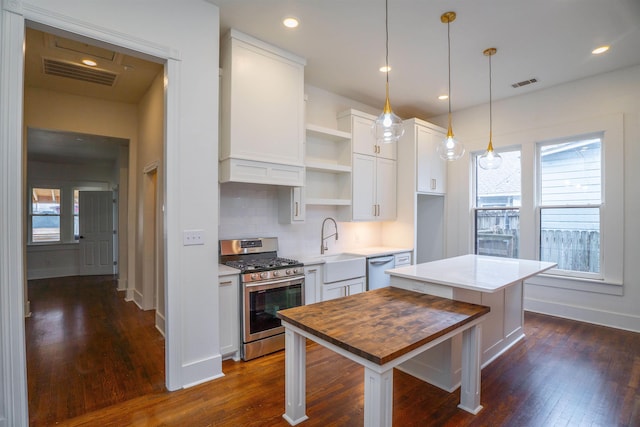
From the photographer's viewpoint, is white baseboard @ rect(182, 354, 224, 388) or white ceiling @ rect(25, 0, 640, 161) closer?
white baseboard @ rect(182, 354, 224, 388)

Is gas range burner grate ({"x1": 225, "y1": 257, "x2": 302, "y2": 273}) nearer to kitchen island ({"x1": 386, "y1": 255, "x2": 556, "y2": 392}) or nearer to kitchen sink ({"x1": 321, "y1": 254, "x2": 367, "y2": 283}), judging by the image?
kitchen sink ({"x1": 321, "y1": 254, "x2": 367, "y2": 283})

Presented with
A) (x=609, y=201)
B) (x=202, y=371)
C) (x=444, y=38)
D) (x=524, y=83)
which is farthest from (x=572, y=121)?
(x=202, y=371)

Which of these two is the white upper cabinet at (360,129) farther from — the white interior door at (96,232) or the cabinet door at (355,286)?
the white interior door at (96,232)

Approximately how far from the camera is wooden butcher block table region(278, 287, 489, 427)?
1.45 metres

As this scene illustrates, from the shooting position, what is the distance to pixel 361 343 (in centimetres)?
151

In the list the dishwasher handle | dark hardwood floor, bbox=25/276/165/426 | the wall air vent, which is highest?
the wall air vent

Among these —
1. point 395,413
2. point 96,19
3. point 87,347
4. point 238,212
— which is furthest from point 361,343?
point 87,347

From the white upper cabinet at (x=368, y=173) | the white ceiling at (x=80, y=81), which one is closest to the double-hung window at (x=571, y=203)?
the white upper cabinet at (x=368, y=173)

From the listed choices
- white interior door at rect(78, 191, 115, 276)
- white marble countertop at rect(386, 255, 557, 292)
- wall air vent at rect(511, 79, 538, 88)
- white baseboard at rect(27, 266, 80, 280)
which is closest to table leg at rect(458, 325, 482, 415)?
white marble countertop at rect(386, 255, 557, 292)

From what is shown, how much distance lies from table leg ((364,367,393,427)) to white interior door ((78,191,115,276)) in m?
7.92

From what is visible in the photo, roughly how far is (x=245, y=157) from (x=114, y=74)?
207 cm

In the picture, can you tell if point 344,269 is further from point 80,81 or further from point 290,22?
point 80,81

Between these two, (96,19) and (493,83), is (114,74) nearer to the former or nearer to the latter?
(96,19)

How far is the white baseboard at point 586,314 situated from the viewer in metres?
3.70
